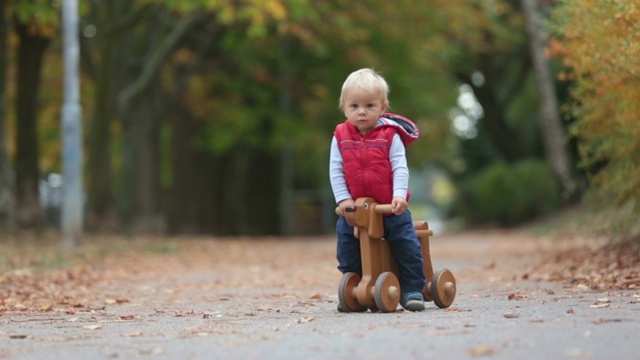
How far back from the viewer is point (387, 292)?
8.33m

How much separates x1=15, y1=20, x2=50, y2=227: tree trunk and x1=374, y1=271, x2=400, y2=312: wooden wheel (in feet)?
56.7

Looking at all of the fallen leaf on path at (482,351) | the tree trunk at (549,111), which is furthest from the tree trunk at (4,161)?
the fallen leaf on path at (482,351)

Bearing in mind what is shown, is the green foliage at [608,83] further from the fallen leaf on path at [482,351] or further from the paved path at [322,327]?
the fallen leaf on path at [482,351]

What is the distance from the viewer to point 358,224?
8414 millimetres

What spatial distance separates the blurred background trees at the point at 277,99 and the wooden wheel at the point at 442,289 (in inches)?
150

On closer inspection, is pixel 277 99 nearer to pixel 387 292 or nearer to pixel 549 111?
pixel 549 111

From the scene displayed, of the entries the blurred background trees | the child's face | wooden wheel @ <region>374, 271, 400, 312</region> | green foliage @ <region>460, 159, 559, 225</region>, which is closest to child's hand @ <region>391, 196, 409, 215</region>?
wooden wheel @ <region>374, 271, 400, 312</region>

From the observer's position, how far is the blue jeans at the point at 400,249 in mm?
8570

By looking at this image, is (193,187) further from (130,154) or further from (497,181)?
(497,181)

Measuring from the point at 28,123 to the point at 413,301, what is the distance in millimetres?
18109

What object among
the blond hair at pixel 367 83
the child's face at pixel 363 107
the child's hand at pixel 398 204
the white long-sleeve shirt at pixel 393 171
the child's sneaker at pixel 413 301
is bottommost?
the child's sneaker at pixel 413 301

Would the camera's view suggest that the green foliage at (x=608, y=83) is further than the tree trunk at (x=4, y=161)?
No

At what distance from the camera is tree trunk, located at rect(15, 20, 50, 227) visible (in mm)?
24828

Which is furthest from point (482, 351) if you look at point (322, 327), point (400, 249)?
point (400, 249)
